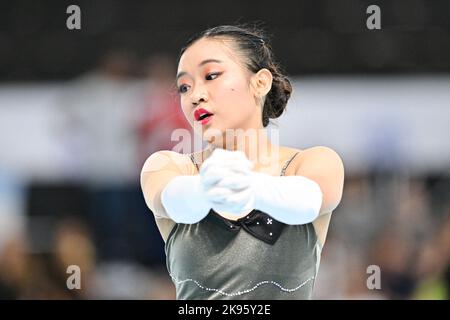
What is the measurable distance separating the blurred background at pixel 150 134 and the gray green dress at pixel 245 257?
3.43ft

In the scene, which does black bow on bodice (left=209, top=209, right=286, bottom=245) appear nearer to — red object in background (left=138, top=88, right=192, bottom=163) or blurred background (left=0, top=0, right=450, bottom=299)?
red object in background (left=138, top=88, right=192, bottom=163)

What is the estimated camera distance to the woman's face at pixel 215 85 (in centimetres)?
134

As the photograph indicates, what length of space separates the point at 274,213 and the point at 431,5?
1.73m

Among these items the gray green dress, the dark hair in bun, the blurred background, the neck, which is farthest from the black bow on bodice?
the blurred background

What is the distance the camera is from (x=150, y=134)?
232cm

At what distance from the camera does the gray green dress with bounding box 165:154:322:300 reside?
4.25 feet

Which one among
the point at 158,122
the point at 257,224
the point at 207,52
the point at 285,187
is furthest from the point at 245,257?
the point at 158,122

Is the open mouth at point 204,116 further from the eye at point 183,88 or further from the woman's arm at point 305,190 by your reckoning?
the woman's arm at point 305,190

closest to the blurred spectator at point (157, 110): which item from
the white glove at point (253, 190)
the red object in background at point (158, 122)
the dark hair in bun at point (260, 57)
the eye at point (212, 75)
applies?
the red object in background at point (158, 122)

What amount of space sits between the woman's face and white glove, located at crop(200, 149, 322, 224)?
19 cm

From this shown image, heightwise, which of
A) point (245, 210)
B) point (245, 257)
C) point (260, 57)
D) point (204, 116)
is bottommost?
point (245, 257)

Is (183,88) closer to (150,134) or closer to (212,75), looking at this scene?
(212,75)

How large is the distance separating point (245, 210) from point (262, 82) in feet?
1.03
